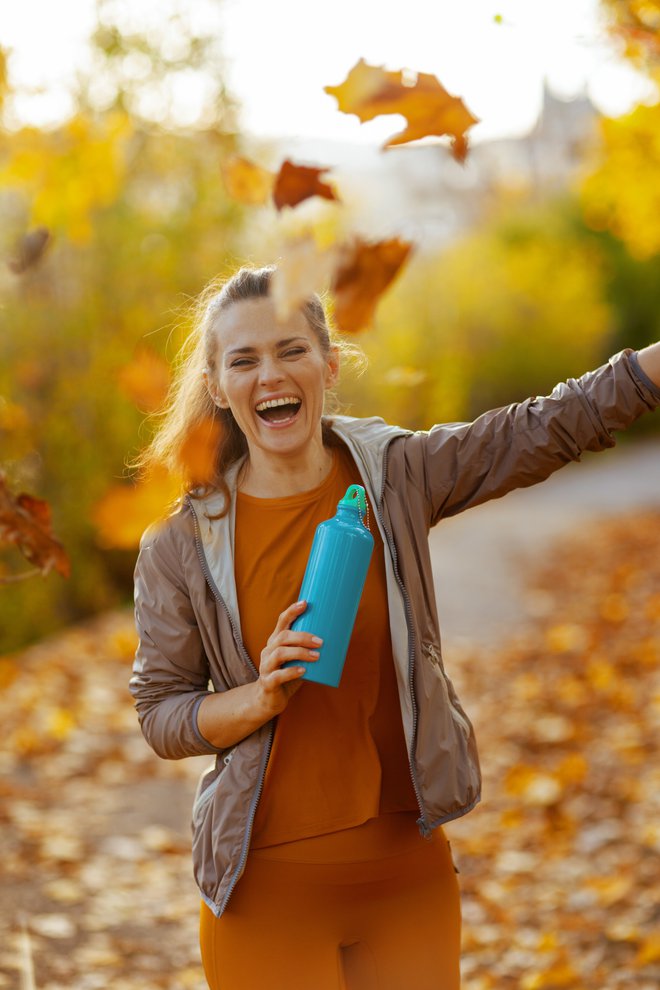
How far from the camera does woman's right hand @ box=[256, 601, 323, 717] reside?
1638mm

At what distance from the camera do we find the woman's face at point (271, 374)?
1790mm

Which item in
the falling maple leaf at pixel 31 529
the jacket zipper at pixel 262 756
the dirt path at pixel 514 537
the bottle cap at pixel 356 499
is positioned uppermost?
the dirt path at pixel 514 537

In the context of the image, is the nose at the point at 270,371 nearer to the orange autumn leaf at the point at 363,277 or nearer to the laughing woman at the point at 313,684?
the laughing woman at the point at 313,684

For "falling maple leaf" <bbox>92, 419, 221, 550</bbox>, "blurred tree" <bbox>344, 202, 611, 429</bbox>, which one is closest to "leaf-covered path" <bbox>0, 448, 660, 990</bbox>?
"falling maple leaf" <bbox>92, 419, 221, 550</bbox>

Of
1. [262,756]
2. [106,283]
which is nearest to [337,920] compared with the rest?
[262,756]

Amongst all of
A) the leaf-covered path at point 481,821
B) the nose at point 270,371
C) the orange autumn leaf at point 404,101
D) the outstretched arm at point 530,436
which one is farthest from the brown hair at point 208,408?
the leaf-covered path at point 481,821

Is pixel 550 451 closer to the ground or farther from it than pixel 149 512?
closer to the ground

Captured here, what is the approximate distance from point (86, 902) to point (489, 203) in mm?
30367

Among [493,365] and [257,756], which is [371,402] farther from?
[257,756]

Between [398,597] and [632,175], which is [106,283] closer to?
[632,175]

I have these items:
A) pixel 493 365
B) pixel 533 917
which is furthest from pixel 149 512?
pixel 493 365

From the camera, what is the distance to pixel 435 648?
74.9 inches

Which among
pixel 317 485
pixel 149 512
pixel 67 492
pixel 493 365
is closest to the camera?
pixel 317 485

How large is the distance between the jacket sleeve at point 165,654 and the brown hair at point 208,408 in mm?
151
